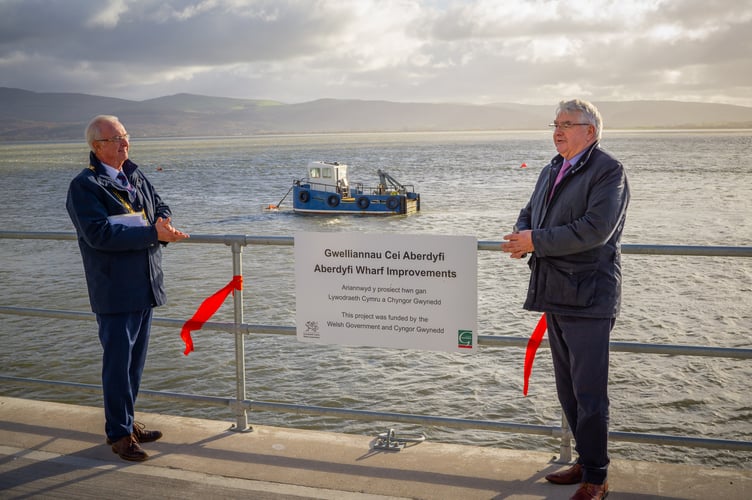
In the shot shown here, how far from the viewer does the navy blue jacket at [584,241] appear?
3373mm

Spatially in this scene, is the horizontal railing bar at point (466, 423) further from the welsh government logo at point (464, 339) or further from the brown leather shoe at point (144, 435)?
the welsh government logo at point (464, 339)

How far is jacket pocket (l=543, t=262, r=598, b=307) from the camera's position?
3447 mm

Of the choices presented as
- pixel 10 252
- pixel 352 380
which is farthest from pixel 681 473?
pixel 10 252

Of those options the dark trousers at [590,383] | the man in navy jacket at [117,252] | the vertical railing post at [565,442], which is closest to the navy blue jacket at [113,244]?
the man in navy jacket at [117,252]

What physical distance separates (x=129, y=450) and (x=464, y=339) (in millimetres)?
1873

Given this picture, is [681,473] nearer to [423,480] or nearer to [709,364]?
[423,480]

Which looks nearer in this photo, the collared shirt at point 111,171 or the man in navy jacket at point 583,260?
the man in navy jacket at point 583,260

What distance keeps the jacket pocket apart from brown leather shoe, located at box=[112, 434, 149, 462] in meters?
2.27

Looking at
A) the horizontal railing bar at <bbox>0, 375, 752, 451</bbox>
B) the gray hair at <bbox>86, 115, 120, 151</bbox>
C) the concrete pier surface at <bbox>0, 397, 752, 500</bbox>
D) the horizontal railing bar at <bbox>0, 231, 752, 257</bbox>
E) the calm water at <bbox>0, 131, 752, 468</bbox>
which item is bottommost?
the calm water at <bbox>0, 131, 752, 468</bbox>

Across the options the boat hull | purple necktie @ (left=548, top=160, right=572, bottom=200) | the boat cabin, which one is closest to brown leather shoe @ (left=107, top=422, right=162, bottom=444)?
purple necktie @ (left=548, top=160, right=572, bottom=200)

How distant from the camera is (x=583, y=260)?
137 inches

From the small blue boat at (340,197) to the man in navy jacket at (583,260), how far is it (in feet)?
134

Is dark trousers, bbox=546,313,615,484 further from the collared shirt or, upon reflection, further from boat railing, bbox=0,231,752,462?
the collared shirt

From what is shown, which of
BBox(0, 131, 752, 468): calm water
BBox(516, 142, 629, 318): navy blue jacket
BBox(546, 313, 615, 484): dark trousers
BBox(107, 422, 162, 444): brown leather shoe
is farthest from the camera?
BBox(0, 131, 752, 468): calm water
